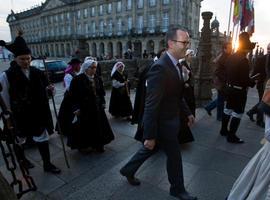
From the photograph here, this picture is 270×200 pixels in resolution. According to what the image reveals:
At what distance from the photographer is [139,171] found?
3289 mm

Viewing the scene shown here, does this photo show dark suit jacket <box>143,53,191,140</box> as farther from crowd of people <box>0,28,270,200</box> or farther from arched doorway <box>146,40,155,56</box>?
arched doorway <box>146,40,155,56</box>

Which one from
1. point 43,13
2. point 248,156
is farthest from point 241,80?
point 43,13

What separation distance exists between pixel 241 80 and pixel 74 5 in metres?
65.5

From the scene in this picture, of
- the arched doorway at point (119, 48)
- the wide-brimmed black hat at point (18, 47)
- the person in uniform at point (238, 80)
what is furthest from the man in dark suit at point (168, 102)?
the arched doorway at point (119, 48)

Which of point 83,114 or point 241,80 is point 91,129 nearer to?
point 83,114

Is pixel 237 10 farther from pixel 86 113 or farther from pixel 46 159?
pixel 46 159

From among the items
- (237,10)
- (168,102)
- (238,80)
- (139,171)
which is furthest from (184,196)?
(237,10)

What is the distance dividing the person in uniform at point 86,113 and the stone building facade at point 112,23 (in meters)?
29.6

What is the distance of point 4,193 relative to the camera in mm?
1425

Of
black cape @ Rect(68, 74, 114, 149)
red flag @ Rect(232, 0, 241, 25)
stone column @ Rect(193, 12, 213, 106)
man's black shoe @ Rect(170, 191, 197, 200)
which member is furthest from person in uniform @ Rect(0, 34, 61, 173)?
red flag @ Rect(232, 0, 241, 25)

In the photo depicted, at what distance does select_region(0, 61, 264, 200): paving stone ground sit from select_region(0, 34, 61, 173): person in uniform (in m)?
0.40

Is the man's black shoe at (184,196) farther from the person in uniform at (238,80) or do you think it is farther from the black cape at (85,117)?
the person in uniform at (238,80)

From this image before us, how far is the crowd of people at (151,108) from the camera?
2236 mm

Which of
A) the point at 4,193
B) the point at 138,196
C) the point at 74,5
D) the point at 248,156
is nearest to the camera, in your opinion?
the point at 4,193
